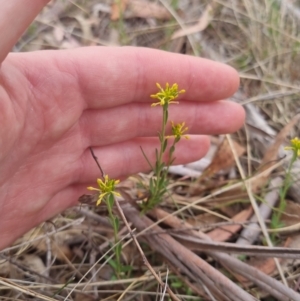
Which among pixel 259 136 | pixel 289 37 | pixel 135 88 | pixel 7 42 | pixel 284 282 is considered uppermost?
pixel 7 42

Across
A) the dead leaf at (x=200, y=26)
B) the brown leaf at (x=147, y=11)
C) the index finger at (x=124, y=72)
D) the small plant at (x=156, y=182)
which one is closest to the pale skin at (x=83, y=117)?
the index finger at (x=124, y=72)

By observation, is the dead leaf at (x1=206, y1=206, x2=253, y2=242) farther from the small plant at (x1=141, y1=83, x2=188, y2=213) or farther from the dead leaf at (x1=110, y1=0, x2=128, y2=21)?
the dead leaf at (x1=110, y1=0, x2=128, y2=21)

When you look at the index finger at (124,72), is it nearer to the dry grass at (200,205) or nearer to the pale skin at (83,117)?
the pale skin at (83,117)

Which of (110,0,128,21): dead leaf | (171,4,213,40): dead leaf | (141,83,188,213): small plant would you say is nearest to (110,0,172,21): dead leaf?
(110,0,128,21): dead leaf

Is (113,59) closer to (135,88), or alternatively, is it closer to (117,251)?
(135,88)

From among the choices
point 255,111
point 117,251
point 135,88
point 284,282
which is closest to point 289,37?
point 255,111

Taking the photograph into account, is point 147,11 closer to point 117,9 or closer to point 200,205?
point 117,9
